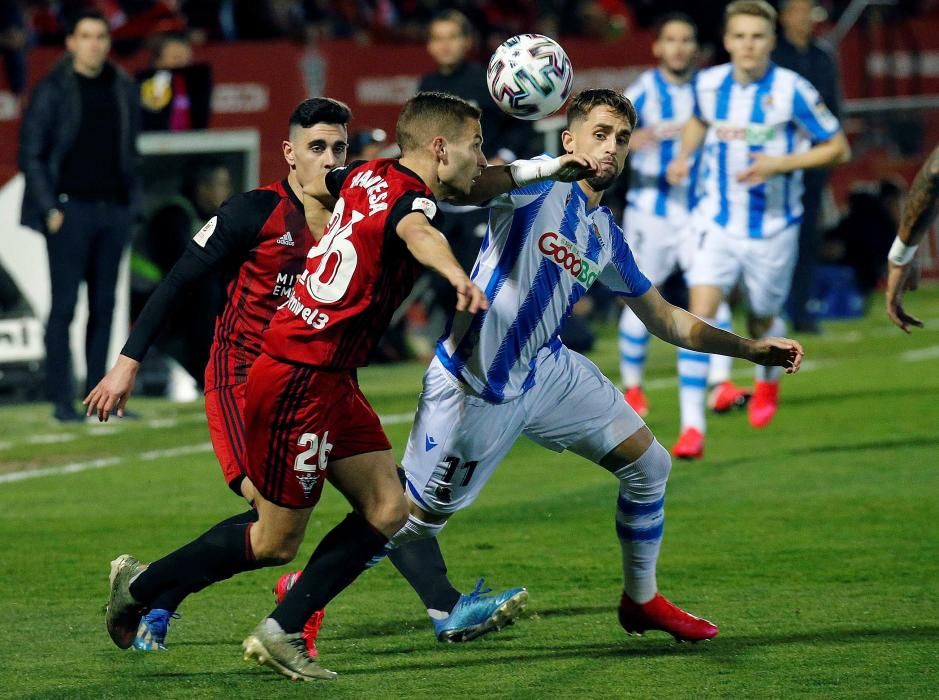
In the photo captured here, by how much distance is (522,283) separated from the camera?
226 inches

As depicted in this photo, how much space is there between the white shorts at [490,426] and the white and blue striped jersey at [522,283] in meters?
0.06

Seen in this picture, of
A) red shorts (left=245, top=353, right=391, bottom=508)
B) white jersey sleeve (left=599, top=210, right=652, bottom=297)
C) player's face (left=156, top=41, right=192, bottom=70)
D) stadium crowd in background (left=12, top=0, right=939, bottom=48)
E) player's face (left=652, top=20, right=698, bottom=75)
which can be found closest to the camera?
red shorts (left=245, top=353, right=391, bottom=508)

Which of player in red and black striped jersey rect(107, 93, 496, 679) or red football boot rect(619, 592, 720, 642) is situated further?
red football boot rect(619, 592, 720, 642)

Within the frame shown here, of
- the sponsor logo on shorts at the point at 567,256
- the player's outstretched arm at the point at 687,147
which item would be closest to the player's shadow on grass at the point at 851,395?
the player's outstretched arm at the point at 687,147

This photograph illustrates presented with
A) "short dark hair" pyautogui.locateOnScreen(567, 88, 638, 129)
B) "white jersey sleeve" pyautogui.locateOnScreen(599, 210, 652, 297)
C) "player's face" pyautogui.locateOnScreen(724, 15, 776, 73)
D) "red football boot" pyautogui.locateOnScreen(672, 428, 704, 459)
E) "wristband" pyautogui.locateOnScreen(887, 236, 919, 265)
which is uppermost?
"short dark hair" pyautogui.locateOnScreen(567, 88, 638, 129)

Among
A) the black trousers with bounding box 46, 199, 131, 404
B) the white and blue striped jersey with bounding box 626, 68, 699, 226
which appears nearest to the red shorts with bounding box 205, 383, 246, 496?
the black trousers with bounding box 46, 199, 131, 404

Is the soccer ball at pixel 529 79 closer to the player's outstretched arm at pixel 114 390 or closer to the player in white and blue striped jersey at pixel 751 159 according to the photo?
the player's outstretched arm at pixel 114 390

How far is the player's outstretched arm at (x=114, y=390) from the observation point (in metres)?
5.45

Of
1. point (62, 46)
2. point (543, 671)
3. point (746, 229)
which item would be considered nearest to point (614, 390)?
point (543, 671)

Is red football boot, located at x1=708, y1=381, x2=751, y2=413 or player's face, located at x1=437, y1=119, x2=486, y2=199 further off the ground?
player's face, located at x1=437, y1=119, x2=486, y2=199

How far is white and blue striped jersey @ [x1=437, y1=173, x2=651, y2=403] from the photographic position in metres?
5.70

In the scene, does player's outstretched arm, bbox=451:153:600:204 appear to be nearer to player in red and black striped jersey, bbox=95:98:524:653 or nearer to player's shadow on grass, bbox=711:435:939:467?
player in red and black striped jersey, bbox=95:98:524:653

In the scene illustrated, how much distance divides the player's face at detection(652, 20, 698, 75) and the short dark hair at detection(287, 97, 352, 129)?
19.8 ft

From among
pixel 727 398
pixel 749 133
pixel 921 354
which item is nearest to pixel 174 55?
pixel 749 133
